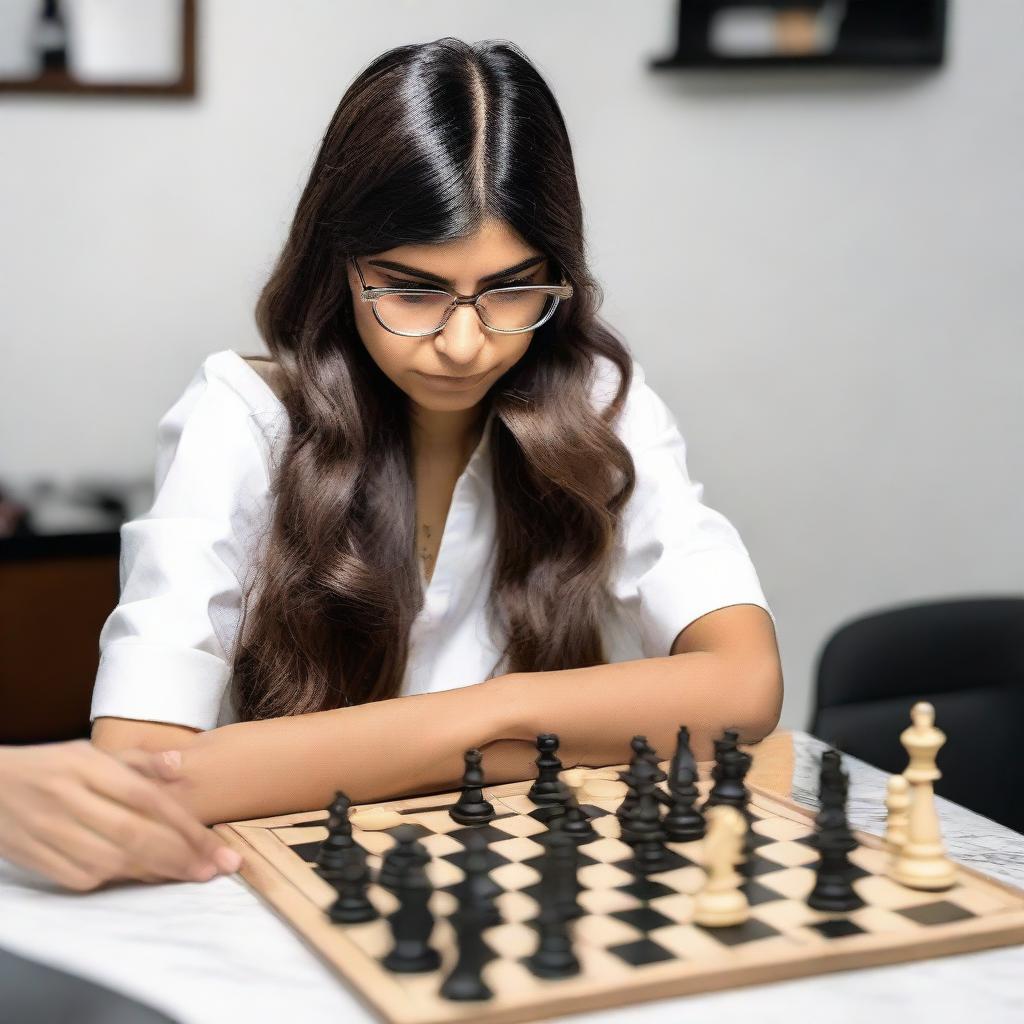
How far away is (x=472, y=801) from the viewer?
1.33 metres

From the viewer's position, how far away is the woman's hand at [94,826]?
116cm

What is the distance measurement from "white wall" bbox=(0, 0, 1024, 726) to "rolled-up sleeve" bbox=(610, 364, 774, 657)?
1330 mm

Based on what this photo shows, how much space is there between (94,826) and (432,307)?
71 centimetres

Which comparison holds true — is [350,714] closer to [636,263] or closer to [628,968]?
[628,968]

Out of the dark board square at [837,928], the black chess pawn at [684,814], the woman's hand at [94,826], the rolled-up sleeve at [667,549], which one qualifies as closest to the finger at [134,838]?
the woman's hand at [94,826]

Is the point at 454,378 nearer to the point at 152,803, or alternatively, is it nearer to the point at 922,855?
the point at 152,803

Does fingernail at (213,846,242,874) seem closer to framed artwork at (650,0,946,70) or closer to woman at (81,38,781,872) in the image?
woman at (81,38,781,872)

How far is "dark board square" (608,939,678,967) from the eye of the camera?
3.33 ft

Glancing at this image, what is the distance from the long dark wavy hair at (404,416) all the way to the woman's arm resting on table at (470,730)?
322 millimetres

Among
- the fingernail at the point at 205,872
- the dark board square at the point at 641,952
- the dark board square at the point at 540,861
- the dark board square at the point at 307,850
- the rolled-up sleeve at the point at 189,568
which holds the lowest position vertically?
the fingernail at the point at 205,872

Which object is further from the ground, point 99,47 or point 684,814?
point 99,47

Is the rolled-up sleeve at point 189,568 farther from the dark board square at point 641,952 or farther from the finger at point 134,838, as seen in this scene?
the dark board square at point 641,952

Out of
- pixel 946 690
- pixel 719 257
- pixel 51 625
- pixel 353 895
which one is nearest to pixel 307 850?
pixel 353 895

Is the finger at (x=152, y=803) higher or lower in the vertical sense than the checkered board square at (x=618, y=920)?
higher
